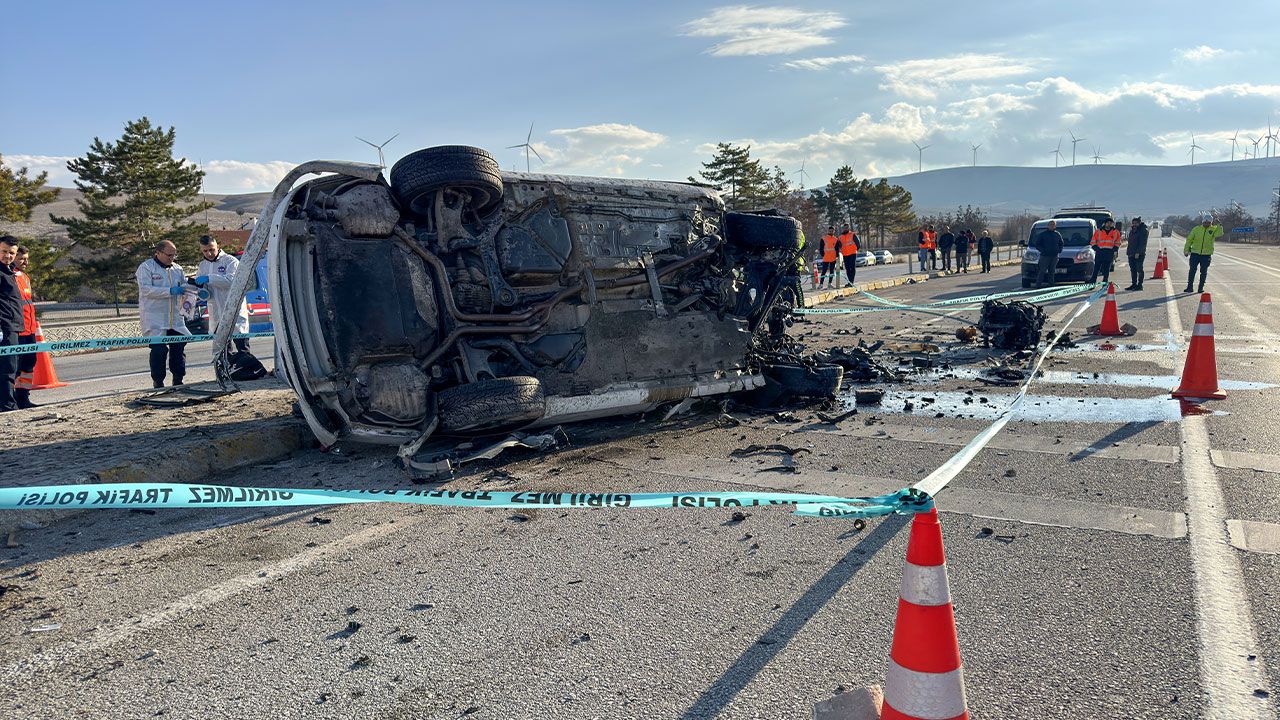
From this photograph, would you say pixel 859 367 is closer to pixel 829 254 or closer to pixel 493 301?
pixel 493 301

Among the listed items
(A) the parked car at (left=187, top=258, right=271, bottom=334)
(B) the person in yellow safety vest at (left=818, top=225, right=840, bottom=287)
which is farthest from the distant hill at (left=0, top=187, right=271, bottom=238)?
(B) the person in yellow safety vest at (left=818, top=225, right=840, bottom=287)

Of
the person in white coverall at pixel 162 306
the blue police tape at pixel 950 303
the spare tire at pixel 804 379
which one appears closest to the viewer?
→ the spare tire at pixel 804 379

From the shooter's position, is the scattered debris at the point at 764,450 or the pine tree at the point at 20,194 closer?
the scattered debris at the point at 764,450

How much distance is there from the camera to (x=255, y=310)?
17547 millimetres

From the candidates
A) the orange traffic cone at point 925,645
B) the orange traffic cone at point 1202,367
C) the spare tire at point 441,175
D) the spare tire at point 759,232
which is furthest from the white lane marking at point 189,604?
the orange traffic cone at point 1202,367

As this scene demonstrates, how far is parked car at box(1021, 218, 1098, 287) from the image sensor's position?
837 inches

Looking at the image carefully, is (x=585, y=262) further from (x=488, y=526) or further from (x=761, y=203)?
(x=761, y=203)

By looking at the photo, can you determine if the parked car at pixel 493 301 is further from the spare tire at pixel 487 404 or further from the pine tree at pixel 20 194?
the pine tree at pixel 20 194

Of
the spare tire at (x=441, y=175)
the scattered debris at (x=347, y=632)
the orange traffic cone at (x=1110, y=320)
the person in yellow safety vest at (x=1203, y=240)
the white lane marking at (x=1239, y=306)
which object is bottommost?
the white lane marking at (x=1239, y=306)

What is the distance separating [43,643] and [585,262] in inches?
167

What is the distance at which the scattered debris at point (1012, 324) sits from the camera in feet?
32.5

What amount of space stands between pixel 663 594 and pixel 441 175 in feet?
11.7

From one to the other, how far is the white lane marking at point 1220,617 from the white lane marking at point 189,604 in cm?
354

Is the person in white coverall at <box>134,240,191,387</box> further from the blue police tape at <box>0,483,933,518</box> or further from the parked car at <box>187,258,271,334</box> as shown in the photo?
the blue police tape at <box>0,483,933,518</box>
